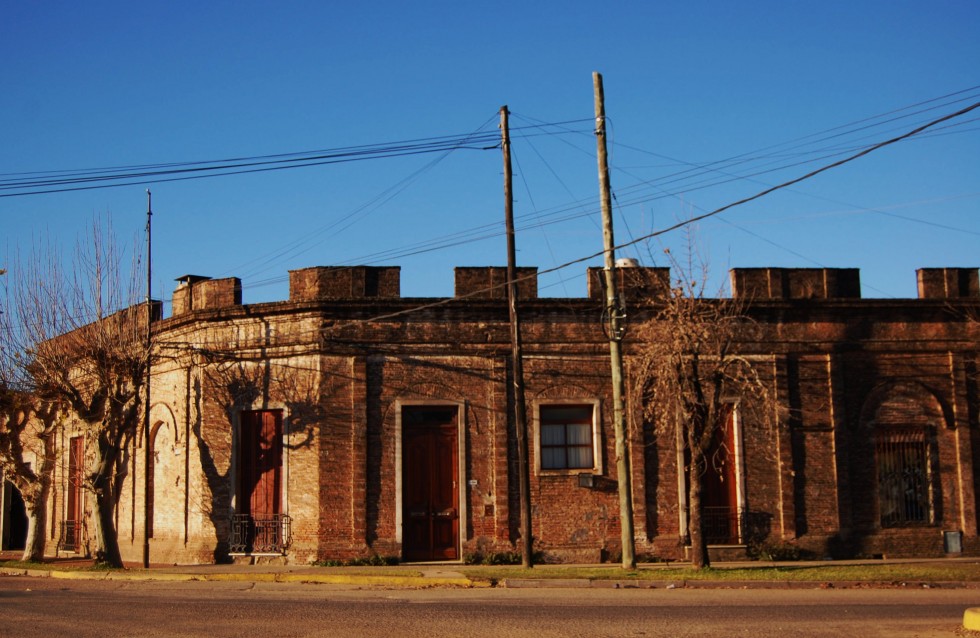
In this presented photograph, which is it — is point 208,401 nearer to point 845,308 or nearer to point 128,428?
point 128,428

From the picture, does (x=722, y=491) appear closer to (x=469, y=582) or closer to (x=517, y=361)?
(x=517, y=361)

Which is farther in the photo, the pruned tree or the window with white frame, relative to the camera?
the pruned tree

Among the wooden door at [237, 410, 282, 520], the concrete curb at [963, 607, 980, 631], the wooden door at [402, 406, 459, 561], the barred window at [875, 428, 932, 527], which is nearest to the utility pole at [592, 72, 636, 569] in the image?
the wooden door at [402, 406, 459, 561]

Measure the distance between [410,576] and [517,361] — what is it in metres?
4.71

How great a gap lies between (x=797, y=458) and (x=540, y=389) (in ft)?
19.4

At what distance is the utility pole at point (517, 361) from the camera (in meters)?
20.5

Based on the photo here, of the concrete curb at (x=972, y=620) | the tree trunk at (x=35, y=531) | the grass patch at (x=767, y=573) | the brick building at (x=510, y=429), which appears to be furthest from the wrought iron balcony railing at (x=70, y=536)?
the concrete curb at (x=972, y=620)

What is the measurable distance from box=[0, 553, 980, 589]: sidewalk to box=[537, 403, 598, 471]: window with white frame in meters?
2.38

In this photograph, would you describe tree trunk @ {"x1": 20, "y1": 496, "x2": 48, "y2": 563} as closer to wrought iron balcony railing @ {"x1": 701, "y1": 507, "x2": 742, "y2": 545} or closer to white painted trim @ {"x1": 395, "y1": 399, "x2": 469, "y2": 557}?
white painted trim @ {"x1": 395, "y1": 399, "x2": 469, "y2": 557}

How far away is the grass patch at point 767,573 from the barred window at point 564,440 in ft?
9.48

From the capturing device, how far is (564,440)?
75.0 ft

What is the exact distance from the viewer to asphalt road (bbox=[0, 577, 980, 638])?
11.8 metres

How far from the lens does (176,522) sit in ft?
76.8

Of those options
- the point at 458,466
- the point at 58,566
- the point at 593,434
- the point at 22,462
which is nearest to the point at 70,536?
the point at 22,462
